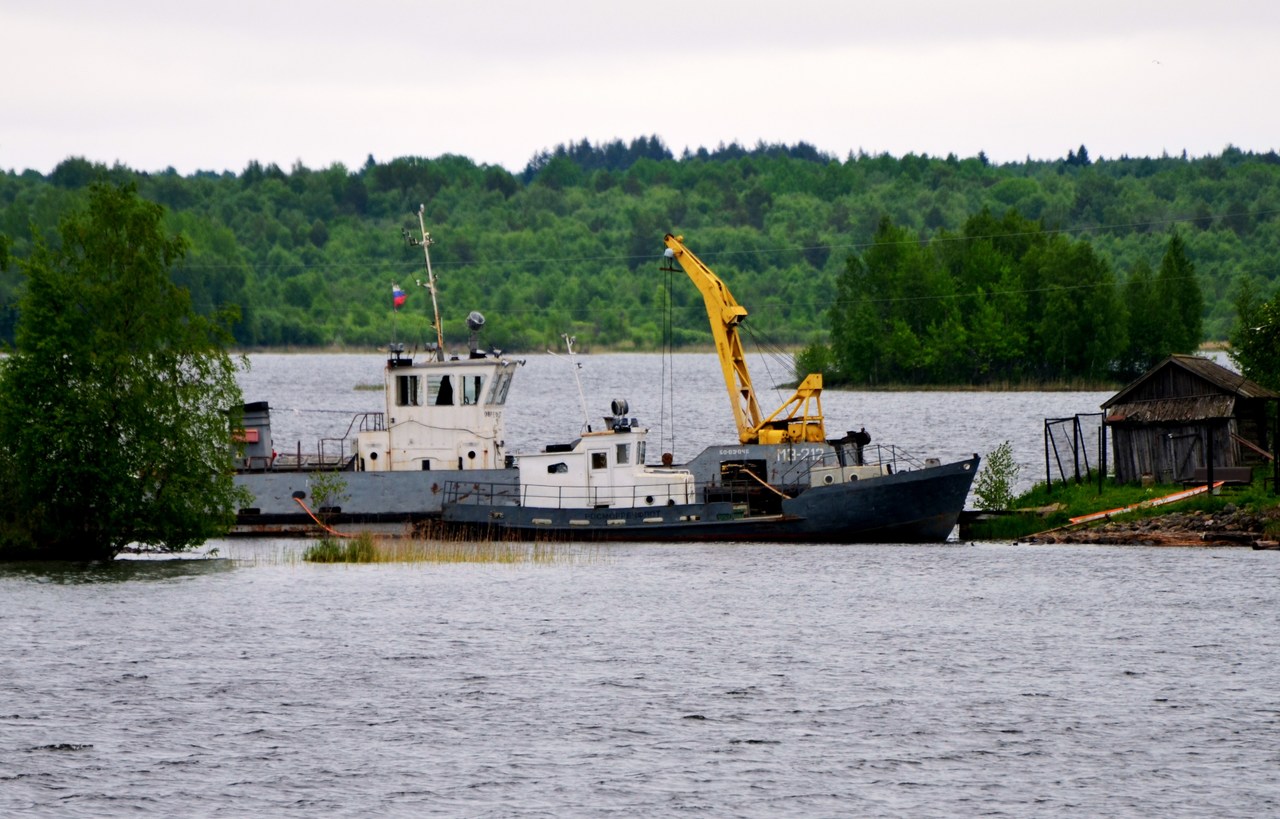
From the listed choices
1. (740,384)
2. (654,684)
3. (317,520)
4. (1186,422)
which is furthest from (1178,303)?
(654,684)

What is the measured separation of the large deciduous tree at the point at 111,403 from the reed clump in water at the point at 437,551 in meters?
4.03

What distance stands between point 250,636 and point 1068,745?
16.7 metres

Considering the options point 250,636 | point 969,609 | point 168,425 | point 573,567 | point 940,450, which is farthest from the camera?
point 940,450

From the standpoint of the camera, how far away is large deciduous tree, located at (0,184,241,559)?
43.9m

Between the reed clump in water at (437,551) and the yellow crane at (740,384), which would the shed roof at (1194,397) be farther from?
the reed clump in water at (437,551)

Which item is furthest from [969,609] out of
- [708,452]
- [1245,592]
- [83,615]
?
[83,615]

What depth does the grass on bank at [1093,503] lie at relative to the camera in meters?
49.4

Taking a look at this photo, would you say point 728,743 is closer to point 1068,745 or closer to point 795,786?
point 795,786

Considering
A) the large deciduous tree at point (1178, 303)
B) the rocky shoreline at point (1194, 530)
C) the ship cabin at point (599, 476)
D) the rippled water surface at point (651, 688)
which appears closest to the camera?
the rippled water surface at point (651, 688)

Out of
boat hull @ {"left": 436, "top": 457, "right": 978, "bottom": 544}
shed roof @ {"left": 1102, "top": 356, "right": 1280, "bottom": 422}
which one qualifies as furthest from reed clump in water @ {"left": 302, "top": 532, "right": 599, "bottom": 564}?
shed roof @ {"left": 1102, "top": 356, "right": 1280, "bottom": 422}

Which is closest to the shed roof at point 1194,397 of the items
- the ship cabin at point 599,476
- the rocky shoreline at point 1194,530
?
the rocky shoreline at point 1194,530

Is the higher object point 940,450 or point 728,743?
point 940,450

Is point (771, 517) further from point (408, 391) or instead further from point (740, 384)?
point (408, 391)

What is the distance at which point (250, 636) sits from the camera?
37188 mm
